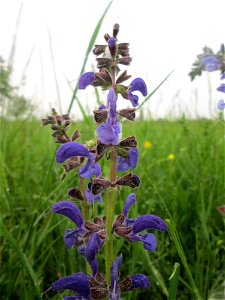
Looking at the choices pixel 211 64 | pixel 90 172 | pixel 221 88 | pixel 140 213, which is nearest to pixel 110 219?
pixel 90 172

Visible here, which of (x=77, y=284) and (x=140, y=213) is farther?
(x=140, y=213)

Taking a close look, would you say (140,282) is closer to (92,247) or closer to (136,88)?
(92,247)

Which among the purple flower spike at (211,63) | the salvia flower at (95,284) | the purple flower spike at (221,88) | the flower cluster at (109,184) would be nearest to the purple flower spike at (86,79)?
the flower cluster at (109,184)

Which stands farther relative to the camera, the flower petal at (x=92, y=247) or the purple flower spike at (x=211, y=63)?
the purple flower spike at (x=211, y=63)

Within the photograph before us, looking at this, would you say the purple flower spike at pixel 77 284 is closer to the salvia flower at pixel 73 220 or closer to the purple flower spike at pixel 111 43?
the salvia flower at pixel 73 220

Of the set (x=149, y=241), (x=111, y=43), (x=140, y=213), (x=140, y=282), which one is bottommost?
(x=140, y=213)
